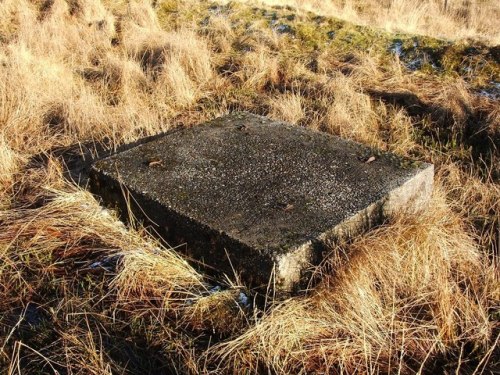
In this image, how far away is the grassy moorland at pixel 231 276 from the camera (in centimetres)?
189

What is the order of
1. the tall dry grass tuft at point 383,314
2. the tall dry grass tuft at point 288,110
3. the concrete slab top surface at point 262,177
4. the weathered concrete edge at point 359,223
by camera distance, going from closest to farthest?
the tall dry grass tuft at point 383,314 < the weathered concrete edge at point 359,223 < the concrete slab top surface at point 262,177 < the tall dry grass tuft at point 288,110

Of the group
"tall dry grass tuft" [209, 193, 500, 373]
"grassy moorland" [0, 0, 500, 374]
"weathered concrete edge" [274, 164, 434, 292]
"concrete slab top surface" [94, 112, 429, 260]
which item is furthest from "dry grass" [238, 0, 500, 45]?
"tall dry grass tuft" [209, 193, 500, 373]

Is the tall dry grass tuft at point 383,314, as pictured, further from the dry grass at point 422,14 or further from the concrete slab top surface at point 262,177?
the dry grass at point 422,14

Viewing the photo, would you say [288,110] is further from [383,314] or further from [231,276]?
[383,314]

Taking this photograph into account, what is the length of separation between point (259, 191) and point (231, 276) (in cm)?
46

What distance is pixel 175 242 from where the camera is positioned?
2377 mm

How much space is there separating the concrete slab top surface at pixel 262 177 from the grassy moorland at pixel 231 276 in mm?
192

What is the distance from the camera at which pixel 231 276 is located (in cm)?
219

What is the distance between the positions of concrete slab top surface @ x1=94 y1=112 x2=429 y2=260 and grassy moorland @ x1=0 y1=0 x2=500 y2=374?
0.19 m

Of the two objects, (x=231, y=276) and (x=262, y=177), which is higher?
(x=262, y=177)

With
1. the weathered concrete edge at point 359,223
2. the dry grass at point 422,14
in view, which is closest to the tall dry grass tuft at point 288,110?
the weathered concrete edge at point 359,223

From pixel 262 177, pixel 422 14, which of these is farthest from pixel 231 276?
pixel 422 14

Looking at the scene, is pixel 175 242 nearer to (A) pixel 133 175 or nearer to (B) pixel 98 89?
(A) pixel 133 175

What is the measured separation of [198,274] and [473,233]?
4.38 ft
